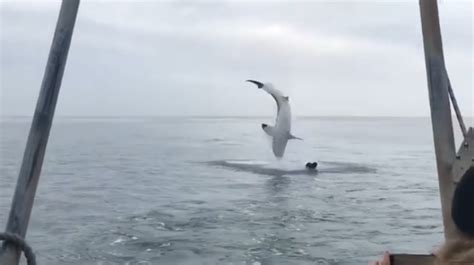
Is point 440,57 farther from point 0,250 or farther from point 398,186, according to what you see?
point 398,186

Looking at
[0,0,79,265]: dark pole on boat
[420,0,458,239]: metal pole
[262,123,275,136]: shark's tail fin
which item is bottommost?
[0,0,79,265]: dark pole on boat

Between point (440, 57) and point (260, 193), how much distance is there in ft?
30.9

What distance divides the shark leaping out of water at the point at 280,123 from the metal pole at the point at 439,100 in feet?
56.3

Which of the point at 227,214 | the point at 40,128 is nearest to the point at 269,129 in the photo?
the point at 227,214

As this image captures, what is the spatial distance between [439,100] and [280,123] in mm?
17592

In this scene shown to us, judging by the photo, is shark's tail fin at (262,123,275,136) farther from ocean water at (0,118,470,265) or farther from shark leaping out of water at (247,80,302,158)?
ocean water at (0,118,470,265)

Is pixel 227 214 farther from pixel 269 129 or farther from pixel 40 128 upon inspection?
pixel 269 129

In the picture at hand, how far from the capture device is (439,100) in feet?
5.15

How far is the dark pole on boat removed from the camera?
1.25m

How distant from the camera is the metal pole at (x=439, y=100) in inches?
60.9

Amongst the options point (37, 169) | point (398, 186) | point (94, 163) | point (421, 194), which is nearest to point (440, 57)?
point (37, 169)

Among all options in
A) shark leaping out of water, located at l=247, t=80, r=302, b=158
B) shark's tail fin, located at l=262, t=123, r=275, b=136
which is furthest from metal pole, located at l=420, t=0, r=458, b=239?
shark's tail fin, located at l=262, t=123, r=275, b=136

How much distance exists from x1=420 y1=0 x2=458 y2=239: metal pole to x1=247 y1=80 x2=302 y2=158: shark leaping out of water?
1718 centimetres

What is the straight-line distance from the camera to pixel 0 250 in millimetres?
1238
